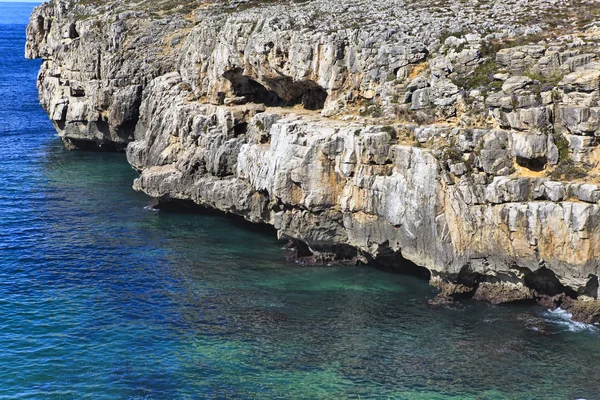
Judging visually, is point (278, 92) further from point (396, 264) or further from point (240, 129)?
point (396, 264)

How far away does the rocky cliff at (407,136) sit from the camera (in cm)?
5553

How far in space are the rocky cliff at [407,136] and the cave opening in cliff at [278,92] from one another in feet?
0.68

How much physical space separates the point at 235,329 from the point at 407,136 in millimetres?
19267

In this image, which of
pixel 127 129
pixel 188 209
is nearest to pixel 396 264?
pixel 188 209

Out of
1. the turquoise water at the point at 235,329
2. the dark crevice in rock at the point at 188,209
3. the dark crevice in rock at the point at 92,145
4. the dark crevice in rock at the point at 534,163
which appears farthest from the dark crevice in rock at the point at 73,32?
the dark crevice in rock at the point at 534,163

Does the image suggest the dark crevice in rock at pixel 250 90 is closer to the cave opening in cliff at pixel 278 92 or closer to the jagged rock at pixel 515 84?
the cave opening in cliff at pixel 278 92

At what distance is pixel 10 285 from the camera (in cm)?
6538

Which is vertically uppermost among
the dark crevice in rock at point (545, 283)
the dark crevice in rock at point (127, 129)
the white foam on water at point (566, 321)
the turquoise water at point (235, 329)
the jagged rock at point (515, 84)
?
the jagged rock at point (515, 84)

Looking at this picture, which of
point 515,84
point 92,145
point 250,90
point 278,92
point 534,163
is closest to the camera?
point 534,163

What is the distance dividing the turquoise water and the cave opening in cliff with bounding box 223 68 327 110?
1259 centimetres


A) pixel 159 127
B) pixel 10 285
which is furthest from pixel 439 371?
pixel 159 127

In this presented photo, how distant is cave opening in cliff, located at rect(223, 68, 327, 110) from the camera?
75.2 meters

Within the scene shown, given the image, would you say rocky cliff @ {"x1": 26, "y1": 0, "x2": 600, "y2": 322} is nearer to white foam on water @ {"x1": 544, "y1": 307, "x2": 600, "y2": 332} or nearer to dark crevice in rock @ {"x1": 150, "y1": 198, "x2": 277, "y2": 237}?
white foam on water @ {"x1": 544, "y1": 307, "x2": 600, "y2": 332}

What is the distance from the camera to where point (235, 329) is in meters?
57.1
